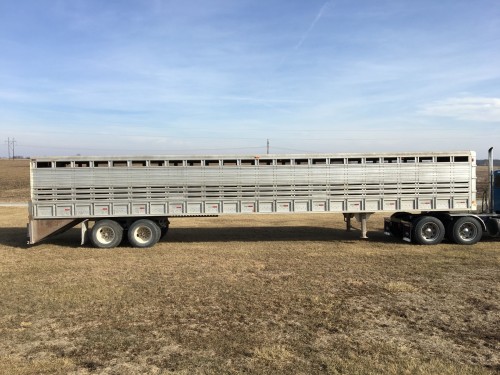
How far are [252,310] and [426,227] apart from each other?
335 inches

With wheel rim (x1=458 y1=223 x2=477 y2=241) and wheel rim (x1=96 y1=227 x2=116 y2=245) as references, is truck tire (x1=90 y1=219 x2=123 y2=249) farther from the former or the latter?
wheel rim (x1=458 y1=223 x2=477 y2=241)

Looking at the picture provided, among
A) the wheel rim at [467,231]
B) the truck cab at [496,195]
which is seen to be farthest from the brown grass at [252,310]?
the truck cab at [496,195]

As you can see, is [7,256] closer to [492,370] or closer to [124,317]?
[124,317]

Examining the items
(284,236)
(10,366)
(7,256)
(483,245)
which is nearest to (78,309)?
(10,366)

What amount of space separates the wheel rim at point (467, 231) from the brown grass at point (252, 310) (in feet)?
2.55

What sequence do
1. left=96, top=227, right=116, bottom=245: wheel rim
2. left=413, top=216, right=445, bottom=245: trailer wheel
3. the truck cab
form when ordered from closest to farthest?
left=96, top=227, right=116, bottom=245: wheel rim → left=413, top=216, right=445, bottom=245: trailer wheel → the truck cab

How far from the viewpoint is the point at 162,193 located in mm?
12766

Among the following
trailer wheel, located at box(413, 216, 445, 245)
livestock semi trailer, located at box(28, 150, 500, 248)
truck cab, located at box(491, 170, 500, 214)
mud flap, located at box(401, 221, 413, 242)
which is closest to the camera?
livestock semi trailer, located at box(28, 150, 500, 248)

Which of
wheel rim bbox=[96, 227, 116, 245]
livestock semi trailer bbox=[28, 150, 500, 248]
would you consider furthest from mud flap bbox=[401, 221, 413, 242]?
wheel rim bbox=[96, 227, 116, 245]

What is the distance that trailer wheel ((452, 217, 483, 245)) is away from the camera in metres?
12.8

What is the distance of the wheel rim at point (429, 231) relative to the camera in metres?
12.9

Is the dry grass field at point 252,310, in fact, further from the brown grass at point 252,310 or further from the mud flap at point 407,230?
the mud flap at point 407,230

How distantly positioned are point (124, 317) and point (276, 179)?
24.4 feet

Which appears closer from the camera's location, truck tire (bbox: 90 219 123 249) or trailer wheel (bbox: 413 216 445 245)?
truck tire (bbox: 90 219 123 249)
